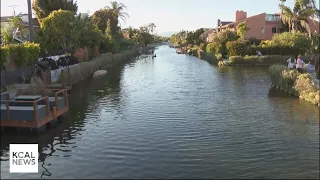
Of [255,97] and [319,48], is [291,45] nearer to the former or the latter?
[319,48]

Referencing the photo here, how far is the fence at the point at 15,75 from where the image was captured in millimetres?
22744

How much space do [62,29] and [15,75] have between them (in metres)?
15.8

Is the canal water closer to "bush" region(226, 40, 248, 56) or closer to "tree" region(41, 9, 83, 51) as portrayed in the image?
"tree" region(41, 9, 83, 51)

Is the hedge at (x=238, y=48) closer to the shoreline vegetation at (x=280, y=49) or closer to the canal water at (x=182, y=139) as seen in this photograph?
the shoreline vegetation at (x=280, y=49)

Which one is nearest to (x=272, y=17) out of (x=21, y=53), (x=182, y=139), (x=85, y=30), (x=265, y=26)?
(x=265, y=26)

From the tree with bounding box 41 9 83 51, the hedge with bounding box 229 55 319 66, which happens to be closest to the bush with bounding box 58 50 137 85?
the tree with bounding box 41 9 83 51

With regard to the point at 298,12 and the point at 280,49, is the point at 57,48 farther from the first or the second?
the point at 298,12

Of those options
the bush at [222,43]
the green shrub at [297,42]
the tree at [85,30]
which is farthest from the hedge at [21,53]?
the bush at [222,43]

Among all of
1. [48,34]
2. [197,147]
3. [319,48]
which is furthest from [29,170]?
[319,48]

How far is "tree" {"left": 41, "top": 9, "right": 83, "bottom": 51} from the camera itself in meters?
39.2

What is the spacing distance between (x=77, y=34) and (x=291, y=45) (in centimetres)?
2935

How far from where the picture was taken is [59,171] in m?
12.0

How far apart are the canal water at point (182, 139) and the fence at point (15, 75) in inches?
161

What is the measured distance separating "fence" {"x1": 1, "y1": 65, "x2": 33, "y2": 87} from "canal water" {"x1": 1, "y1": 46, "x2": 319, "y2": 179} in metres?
4.09
